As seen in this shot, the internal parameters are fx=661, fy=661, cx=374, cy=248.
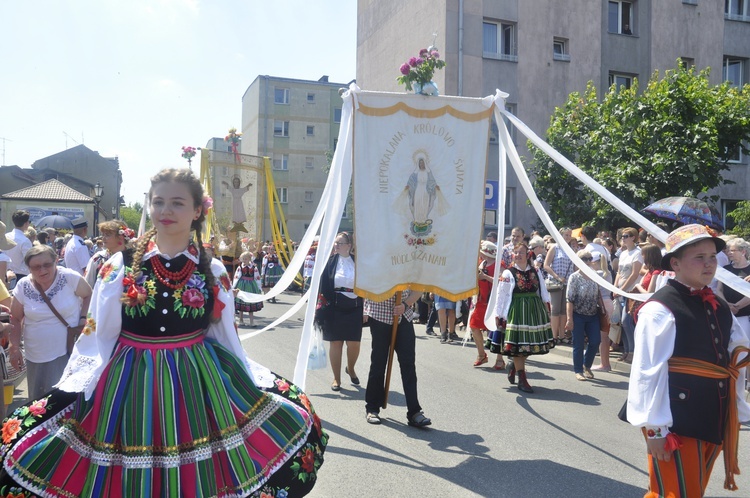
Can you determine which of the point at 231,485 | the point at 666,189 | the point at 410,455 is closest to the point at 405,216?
the point at 410,455

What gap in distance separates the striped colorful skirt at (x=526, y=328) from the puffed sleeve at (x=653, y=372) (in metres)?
5.03

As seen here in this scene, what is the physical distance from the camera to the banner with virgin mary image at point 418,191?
623cm

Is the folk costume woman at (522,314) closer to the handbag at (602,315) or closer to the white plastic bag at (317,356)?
the handbag at (602,315)

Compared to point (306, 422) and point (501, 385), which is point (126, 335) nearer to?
point (306, 422)

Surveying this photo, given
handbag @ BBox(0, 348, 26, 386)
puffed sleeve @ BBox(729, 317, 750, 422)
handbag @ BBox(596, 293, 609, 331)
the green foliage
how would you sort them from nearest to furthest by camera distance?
puffed sleeve @ BBox(729, 317, 750, 422), handbag @ BBox(0, 348, 26, 386), handbag @ BBox(596, 293, 609, 331), the green foliage

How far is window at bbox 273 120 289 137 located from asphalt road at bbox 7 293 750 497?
41113 mm

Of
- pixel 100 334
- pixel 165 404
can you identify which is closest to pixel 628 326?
pixel 165 404

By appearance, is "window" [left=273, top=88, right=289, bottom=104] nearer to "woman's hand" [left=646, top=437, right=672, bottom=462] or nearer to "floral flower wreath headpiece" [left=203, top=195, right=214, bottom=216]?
"floral flower wreath headpiece" [left=203, top=195, right=214, bottom=216]

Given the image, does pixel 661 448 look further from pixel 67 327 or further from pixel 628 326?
pixel 628 326

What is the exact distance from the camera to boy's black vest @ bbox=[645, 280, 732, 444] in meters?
3.31

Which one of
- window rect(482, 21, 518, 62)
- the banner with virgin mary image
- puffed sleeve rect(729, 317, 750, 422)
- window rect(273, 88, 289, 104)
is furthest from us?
window rect(273, 88, 289, 104)

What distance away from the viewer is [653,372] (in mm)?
3293

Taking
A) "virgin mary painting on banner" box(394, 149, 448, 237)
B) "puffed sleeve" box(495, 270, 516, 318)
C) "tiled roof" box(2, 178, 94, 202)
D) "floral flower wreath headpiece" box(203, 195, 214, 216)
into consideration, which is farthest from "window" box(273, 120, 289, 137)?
"floral flower wreath headpiece" box(203, 195, 214, 216)

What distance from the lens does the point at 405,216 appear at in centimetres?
634
